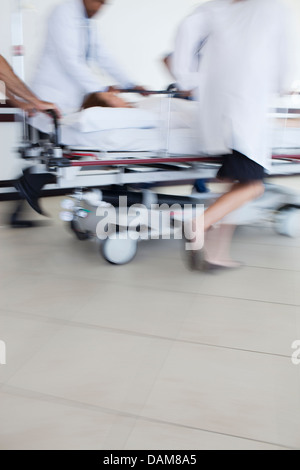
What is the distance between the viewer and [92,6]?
8.22ft

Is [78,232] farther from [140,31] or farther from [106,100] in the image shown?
[140,31]

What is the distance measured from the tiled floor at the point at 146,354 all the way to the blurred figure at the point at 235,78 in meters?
0.41

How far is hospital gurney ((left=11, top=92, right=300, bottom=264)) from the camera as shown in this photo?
2332mm

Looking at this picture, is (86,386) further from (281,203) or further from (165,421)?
(281,203)

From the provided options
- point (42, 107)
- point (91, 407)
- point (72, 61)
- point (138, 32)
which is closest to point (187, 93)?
point (72, 61)

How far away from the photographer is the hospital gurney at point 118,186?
2332mm

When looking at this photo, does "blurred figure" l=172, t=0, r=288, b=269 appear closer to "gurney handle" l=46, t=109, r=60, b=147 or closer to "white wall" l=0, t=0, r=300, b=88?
"gurney handle" l=46, t=109, r=60, b=147

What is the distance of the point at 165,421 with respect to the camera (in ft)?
4.33

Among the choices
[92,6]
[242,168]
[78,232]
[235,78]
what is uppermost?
[92,6]

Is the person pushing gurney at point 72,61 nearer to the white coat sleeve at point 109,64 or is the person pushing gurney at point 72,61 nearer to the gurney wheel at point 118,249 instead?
the white coat sleeve at point 109,64

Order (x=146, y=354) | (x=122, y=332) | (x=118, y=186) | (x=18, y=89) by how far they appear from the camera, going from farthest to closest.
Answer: (x=118, y=186) < (x=18, y=89) < (x=122, y=332) < (x=146, y=354)

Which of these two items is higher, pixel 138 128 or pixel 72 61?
pixel 72 61

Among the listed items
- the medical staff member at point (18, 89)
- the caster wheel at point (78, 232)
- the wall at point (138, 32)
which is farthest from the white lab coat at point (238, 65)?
the wall at point (138, 32)

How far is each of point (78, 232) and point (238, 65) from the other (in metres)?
1.37
